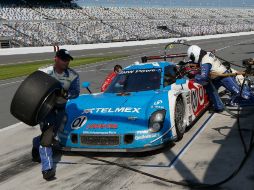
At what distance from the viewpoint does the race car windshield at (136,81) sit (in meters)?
7.41

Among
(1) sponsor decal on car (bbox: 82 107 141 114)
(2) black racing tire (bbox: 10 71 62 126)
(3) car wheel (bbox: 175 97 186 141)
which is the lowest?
(3) car wheel (bbox: 175 97 186 141)

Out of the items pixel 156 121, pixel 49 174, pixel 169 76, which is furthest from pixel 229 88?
pixel 49 174

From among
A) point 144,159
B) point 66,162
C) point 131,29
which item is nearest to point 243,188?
point 144,159

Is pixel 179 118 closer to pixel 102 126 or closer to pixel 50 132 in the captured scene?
pixel 102 126

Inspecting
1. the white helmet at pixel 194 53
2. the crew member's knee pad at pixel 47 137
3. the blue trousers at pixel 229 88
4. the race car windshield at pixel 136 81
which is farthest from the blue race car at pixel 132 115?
the white helmet at pixel 194 53

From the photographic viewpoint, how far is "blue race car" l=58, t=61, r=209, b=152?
588cm

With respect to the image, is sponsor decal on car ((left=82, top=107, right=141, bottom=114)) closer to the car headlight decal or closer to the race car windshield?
the car headlight decal


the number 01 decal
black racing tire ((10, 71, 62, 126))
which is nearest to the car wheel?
the number 01 decal

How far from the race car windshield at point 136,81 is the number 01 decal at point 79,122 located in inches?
50.4

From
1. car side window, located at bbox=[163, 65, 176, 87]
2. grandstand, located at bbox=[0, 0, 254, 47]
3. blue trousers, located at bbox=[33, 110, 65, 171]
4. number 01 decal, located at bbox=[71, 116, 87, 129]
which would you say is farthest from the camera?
grandstand, located at bbox=[0, 0, 254, 47]

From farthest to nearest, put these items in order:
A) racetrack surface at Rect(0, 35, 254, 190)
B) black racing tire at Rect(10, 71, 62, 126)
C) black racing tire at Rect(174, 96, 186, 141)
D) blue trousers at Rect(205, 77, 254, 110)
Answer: blue trousers at Rect(205, 77, 254, 110), black racing tire at Rect(174, 96, 186, 141), black racing tire at Rect(10, 71, 62, 126), racetrack surface at Rect(0, 35, 254, 190)

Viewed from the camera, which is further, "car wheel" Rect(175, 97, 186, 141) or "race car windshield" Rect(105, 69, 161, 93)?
"race car windshield" Rect(105, 69, 161, 93)

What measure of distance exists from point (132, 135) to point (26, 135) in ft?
9.29

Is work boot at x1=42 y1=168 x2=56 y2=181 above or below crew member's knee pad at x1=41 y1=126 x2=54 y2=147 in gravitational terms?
below
